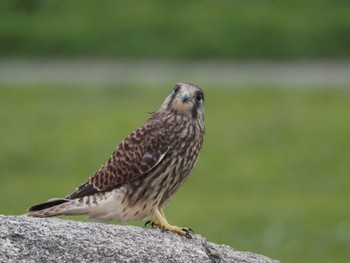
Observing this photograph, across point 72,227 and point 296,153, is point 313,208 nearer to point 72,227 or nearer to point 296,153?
point 296,153

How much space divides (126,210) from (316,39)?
18.0 m

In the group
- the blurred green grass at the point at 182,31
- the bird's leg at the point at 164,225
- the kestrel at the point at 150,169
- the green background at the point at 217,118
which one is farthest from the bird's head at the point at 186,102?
the blurred green grass at the point at 182,31

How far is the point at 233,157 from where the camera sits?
17891 millimetres

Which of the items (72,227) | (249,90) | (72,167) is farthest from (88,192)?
(249,90)

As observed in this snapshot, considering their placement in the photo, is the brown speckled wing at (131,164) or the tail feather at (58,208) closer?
the tail feather at (58,208)

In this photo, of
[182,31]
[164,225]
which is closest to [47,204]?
[164,225]

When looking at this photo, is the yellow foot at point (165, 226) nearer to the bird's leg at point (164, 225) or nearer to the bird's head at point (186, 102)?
the bird's leg at point (164, 225)

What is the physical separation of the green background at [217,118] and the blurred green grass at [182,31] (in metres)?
0.02

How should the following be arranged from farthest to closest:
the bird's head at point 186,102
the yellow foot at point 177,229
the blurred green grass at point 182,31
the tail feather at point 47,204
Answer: the blurred green grass at point 182,31 < the bird's head at point 186,102 < the tail feather at point 47,204 < the yellow foot at point 177,229

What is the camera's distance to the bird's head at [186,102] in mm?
8141

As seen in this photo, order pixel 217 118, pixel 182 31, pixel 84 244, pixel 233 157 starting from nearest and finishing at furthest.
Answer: pixel 84 244, pixel 233 157, pixel 217 118, pixel 182 31

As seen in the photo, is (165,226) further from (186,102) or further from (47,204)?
(186,102)

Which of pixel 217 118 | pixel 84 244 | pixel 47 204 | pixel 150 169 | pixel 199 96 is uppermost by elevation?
pixel 217 118

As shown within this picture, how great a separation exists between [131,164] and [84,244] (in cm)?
149
